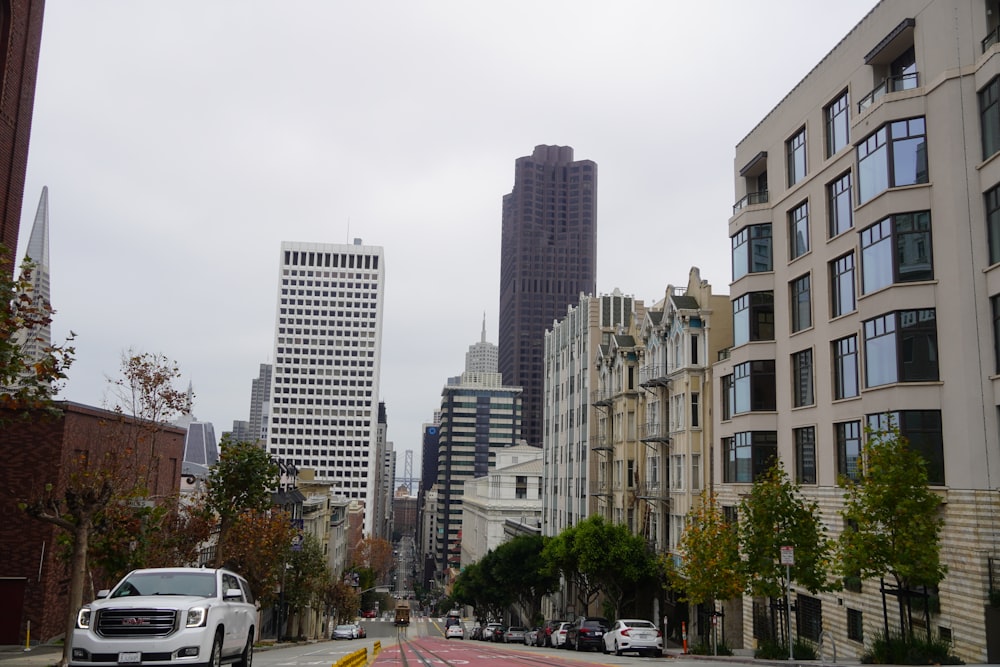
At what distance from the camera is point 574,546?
5359 centimetres

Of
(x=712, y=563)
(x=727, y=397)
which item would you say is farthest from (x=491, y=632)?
(x=712, y=563)

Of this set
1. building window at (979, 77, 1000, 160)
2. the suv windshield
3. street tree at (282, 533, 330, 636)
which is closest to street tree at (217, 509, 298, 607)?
street tree at (282, 533, 330, 636)

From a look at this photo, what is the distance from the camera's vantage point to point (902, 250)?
1056 inches

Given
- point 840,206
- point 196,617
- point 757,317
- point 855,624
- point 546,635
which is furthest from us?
point 546,635

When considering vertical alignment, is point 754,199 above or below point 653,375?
above

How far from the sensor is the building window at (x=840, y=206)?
104 feet

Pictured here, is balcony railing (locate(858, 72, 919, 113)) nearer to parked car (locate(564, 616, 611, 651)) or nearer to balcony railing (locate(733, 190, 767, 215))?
balcony railing (locate(733, 190, 767, 215))

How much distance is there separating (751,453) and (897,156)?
15.5 meters

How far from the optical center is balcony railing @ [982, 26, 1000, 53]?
2455 centimetres

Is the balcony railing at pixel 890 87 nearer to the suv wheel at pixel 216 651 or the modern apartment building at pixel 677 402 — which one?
the modern apartment building at pixel 677 402

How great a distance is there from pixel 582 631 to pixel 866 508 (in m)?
21.5

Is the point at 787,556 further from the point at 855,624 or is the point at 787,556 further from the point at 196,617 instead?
the point at 196,617

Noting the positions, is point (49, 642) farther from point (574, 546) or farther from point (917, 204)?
point (917, 204)

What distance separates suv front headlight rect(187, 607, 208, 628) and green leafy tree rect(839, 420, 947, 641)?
16.2 m
